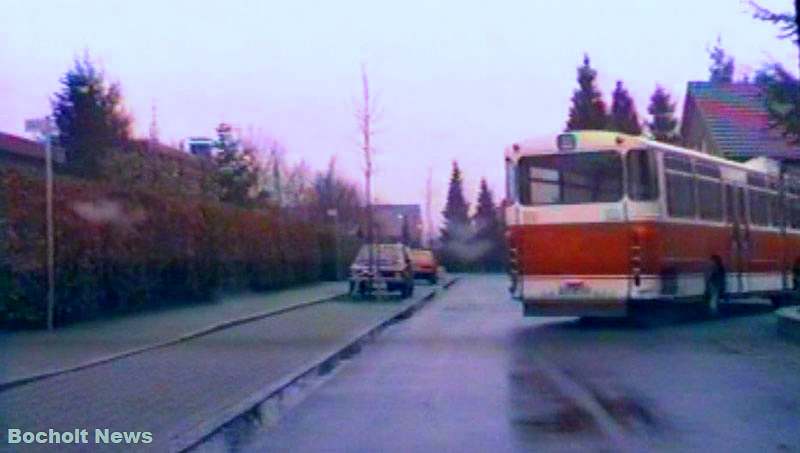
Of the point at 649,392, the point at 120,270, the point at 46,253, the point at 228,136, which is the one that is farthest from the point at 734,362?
the point at 228,136

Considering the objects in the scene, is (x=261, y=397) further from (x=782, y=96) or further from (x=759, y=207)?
(x=759, y=207)

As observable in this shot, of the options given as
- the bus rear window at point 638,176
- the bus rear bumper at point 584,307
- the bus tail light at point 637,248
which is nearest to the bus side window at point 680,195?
the bus rear window at point 638,176

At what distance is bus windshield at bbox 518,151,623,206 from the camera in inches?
952

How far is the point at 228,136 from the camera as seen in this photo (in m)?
72.9

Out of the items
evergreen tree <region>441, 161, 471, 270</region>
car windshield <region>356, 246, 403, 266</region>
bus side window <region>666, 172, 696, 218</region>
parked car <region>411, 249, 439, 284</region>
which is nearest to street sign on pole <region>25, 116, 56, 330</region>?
bus side window <region>666, 172, 696, 218</region>

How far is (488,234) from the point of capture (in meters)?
102

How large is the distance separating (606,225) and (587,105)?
166 ft

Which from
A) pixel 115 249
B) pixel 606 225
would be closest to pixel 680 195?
pixel 606 225

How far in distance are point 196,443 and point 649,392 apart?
18.2 ft

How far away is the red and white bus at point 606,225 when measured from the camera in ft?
78.8

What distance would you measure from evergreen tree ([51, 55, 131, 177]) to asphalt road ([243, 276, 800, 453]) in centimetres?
3306

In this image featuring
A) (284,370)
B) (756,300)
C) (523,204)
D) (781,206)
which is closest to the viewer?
(284,370)

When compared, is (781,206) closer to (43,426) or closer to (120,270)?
(120,270)

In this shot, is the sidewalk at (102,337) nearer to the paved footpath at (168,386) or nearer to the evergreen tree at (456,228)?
the paved footpath at (168,386)
